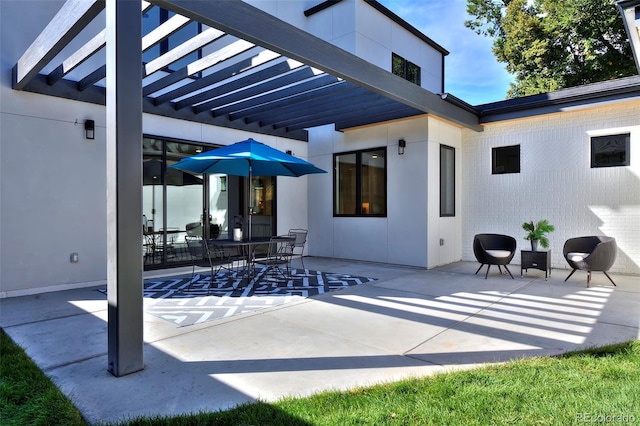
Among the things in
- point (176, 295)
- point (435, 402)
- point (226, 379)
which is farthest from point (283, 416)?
point (176, 295)

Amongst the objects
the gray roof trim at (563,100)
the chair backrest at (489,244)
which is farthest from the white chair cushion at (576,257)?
the gray roof trim at (563,100)

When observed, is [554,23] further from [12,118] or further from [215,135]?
[12,118]

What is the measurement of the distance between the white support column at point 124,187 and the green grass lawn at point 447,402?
1.77ft

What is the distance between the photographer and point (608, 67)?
12367 millimetres

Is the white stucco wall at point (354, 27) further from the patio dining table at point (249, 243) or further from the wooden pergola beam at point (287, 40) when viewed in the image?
the patio dining table at point (249, 243)

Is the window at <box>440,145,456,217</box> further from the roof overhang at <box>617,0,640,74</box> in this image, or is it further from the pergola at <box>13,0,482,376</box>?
the roof overhang at <box>617,0,640,74</box>

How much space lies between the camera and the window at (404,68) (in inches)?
448

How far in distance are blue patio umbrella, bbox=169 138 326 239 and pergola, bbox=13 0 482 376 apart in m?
0.98

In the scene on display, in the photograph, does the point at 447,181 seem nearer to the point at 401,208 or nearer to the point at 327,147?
the point at 401,208

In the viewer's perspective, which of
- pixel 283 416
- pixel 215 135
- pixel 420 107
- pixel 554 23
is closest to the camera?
pixel 283 416

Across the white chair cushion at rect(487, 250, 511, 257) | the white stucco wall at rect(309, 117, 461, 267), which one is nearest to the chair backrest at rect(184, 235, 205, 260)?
the white stucco wall at rect(309, 117, 461, 267)

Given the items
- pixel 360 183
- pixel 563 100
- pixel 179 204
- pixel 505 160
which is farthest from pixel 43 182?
pixel 563 100

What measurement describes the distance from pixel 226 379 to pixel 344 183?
718cm

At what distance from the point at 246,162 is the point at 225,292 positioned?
222cm
